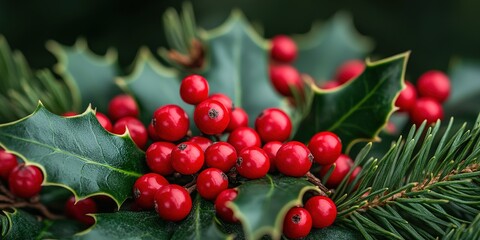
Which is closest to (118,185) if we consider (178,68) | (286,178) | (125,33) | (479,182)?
(286,178)

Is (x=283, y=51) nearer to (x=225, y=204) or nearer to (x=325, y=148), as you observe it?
(x=325, y=148)

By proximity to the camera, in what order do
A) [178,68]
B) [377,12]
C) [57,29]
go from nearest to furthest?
1. [178,68]
2. [57,29]
3. [377,12]

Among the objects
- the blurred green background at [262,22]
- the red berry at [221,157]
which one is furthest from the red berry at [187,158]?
the blurred green background at [262,22]

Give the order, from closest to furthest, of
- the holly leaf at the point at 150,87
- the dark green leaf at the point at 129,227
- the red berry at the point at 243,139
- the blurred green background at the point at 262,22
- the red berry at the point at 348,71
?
the dark green leaf at the point at 129,227
the red berry at the point at 243,139
the holly leaf at the point at 150,87
the red berry at the point at 348,71
the blurred green background at the point at 262,22

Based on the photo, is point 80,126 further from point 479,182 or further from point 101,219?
point 479,182

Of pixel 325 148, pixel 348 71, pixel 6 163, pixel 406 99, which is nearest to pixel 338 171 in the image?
pixel 325 148

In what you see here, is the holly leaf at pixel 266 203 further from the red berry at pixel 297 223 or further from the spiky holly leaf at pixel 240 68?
the spiky holly leaf at pixel 240 68
